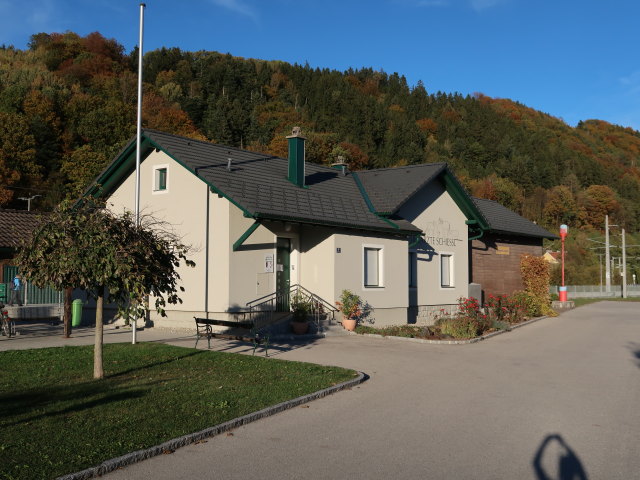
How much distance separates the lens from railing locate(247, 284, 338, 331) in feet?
58.2

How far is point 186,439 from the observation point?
23.4ft

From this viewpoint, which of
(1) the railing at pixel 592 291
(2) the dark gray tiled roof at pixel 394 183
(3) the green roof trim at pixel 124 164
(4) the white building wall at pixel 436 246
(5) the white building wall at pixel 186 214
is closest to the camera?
(5) the white building wall at pixel 186 214

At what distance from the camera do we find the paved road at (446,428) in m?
6.43

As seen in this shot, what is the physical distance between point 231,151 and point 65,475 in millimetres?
15994

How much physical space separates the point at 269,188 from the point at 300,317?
396cm

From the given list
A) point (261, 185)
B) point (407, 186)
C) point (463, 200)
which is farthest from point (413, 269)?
point (261, 185)

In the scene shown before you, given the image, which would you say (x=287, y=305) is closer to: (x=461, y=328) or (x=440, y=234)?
(x=461, y=328)

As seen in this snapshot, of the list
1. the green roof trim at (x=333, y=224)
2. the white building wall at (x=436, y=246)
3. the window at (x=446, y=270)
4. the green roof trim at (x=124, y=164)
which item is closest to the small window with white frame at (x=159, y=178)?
the green roof trim at (x=124, y=164)

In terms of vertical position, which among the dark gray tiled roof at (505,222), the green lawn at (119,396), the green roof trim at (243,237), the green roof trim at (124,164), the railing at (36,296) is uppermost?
the green roof trim at (124,164)

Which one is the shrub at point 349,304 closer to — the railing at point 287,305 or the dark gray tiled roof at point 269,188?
the railing at point 287,305

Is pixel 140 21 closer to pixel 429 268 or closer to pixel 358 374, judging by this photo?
pixel 358 374

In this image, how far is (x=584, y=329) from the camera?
73.0 feet

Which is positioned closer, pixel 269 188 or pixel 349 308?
pixel 349 308

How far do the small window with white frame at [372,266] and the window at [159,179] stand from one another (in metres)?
6.52
